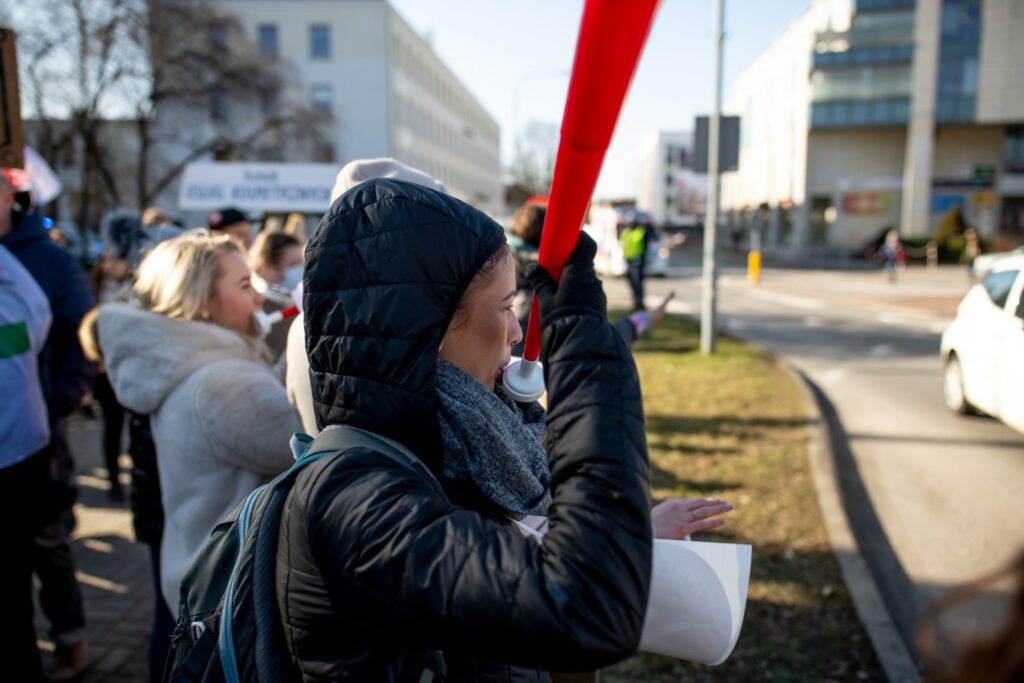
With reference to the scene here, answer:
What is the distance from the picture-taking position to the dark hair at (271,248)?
176 inches

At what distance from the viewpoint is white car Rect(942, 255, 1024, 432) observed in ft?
21.1

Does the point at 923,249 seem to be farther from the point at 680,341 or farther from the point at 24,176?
the point at 24,176

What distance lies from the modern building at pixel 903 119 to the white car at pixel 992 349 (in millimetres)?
43072

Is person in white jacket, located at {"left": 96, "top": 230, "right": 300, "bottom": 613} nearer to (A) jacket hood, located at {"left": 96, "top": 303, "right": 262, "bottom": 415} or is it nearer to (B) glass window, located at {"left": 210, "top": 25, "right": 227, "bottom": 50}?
(A) jacket hood, located at {"left": 96, "top": 303, "right": 262, "bottom": 415}

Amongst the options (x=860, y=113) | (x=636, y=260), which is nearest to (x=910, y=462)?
(x=636, y=260)

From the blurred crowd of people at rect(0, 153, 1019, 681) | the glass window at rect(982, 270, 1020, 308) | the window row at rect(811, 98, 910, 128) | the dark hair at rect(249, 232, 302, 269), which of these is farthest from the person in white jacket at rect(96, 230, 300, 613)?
the window row at rect(811, 98, 910, 128)

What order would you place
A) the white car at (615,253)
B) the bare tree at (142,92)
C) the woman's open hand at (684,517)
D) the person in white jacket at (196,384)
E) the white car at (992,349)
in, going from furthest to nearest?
1. the white car at (615,253)
2. the bare tree at (142,92)
3. the white car at (992,349)
4. the person in white jacket at (196,384)
5. the woman's open hand at (684,517)

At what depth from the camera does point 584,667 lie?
103 centimetres

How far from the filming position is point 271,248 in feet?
14.7

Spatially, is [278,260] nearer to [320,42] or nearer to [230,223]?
[230,223]

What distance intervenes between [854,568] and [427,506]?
152 inches

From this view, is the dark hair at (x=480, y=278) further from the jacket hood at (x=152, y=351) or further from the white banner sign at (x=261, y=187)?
the white banner sign at (x=261, y=187)

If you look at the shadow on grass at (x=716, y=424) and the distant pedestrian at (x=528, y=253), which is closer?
the distant pedestrian at (x=528, y=253)

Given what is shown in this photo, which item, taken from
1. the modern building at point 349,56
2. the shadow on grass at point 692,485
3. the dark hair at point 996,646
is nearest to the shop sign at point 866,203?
the modern building at point 349,56
